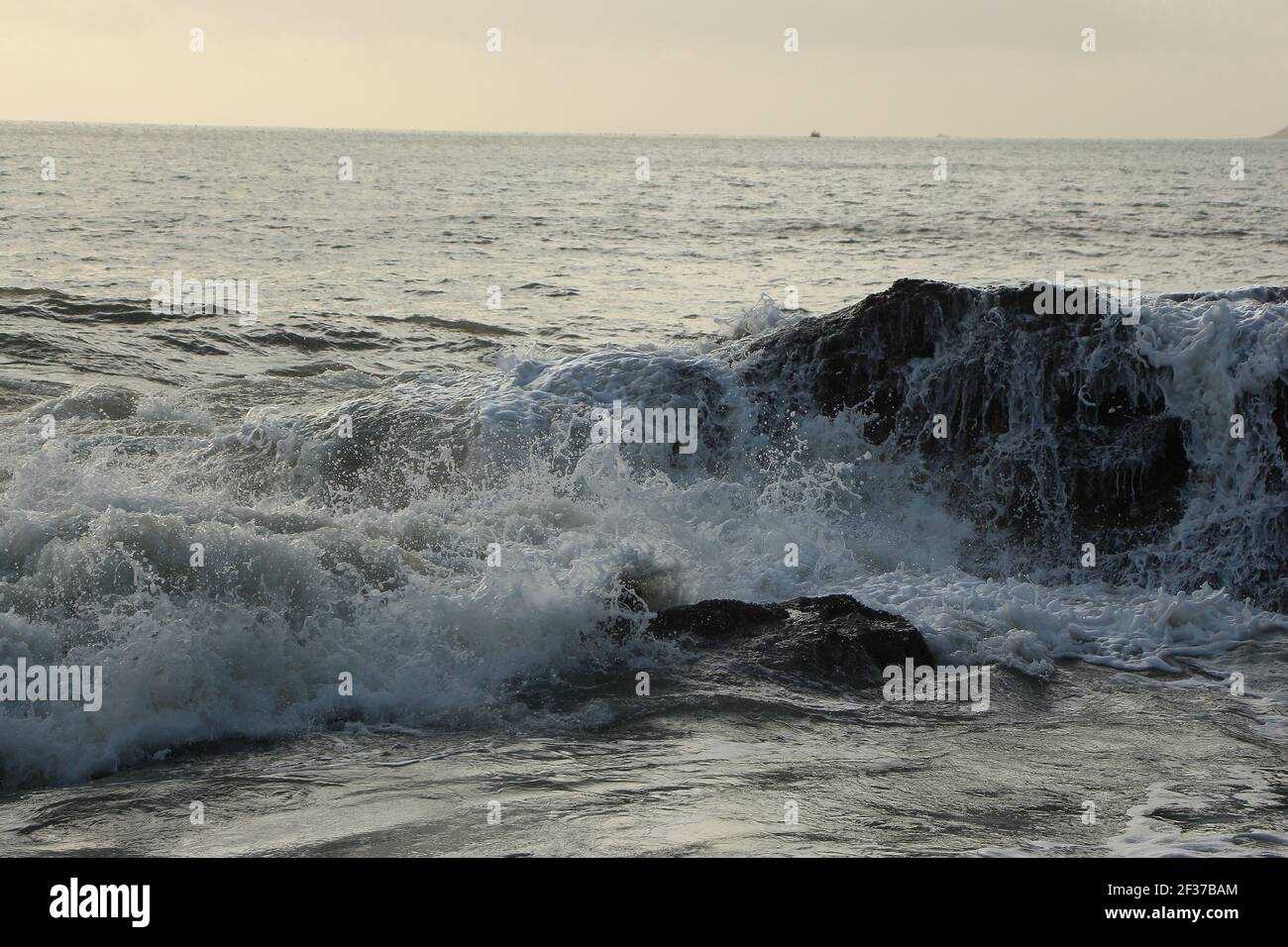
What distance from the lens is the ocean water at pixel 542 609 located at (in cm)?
497

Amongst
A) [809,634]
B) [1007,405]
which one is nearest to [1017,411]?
[1007,405]

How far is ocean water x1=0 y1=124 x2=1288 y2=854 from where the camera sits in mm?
4973

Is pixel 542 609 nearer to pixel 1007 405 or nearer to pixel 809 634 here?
pixel 809 634

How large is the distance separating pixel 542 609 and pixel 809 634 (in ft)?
5.17

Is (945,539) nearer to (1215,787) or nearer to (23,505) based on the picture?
(1215,787)

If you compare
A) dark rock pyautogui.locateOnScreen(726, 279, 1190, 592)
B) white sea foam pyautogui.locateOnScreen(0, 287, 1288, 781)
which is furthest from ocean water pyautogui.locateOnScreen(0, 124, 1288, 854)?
dark rock pyautogui.locateOnScreen(726, 279, 1190, 592)

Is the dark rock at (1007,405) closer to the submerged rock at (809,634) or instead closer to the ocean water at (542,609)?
the ocean water at (542,609)

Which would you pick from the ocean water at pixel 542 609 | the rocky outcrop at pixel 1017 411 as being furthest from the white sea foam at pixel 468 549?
the rocky outcrop at pixel 1017 411

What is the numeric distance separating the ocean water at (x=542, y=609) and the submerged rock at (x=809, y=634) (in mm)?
214

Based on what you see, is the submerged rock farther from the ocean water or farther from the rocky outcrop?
the rocky outcrop

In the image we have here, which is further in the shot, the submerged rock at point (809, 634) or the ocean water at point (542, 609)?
the submerged rock at point (809, 634)

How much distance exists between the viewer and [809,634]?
23.1 ft

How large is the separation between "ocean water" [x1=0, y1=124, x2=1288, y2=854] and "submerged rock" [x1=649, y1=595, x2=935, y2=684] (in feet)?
0.70
